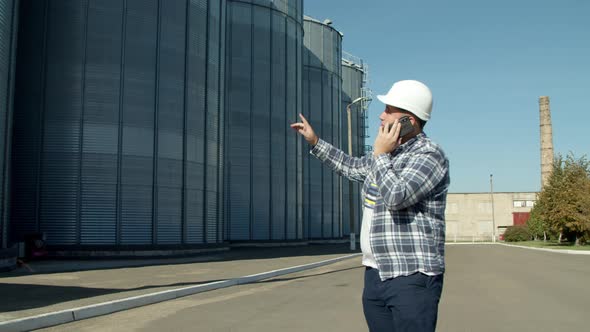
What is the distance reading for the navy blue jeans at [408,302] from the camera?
276 cm

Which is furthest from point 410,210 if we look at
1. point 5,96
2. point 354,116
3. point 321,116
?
point 354,116

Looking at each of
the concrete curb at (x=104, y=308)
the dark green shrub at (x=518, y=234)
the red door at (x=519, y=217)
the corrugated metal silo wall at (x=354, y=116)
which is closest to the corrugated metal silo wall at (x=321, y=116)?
the corrugated metal silo wall at (x=354, y=116)

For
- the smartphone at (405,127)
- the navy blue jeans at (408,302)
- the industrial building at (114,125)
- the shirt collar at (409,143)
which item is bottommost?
the navy blue jeans at (408,302)

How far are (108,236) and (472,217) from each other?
270 ft

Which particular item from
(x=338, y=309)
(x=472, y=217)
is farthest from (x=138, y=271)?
(x=472, y=217)

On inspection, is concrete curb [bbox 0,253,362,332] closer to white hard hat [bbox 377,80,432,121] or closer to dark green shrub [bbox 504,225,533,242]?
white hard hat [bbox 377,80,432,121]

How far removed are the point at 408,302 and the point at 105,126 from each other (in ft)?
77.9

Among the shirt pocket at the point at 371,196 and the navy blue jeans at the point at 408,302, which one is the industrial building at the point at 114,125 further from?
the navy blue jeans at the point at 408,302

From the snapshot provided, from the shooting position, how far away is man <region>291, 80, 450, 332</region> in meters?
2.78

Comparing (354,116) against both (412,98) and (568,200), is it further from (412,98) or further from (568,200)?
(412,98)

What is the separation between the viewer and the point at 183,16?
91.2 ft

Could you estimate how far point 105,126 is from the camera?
24844 millimetres

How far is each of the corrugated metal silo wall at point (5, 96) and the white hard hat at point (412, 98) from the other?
19.0 m

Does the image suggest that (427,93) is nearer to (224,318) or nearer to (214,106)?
(224,318)
